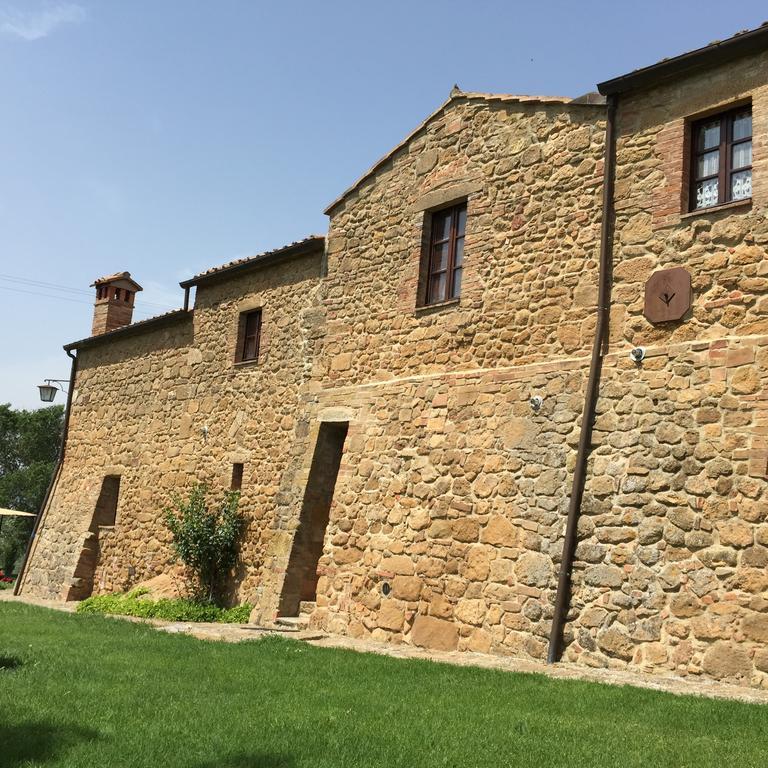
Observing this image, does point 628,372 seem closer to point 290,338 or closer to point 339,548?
point 339,548

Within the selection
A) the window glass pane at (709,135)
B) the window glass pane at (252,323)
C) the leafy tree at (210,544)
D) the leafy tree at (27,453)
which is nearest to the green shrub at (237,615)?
the leafy tree at (210,544)

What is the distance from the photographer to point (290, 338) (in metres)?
13.6

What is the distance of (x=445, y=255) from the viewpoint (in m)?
11.3

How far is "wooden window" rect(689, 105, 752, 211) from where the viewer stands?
8.39m

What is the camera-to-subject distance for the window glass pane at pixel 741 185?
8305mm

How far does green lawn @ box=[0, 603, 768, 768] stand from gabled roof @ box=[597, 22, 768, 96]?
244 inches

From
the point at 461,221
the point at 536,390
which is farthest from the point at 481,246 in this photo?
the point at 536,390

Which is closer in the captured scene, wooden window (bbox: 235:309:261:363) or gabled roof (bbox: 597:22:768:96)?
gabled roof (bbox: 597:22:768:96)

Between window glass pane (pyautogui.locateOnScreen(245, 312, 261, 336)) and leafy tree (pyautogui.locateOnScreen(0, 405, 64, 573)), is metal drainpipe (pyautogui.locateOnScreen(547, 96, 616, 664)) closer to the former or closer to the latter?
window glass pane (pyautogui.locateOnScreen(245, 312, 261, 336))

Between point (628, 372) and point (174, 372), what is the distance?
10.2m

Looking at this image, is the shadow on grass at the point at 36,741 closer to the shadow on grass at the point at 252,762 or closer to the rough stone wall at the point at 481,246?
the shadow on grass at the point at 252,762

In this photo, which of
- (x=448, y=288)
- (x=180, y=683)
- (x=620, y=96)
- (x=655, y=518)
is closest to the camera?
(x=180, y=683)

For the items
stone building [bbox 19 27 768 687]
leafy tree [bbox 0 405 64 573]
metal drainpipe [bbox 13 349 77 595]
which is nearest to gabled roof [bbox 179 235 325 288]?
stone building [bbox 19 27 768 687]

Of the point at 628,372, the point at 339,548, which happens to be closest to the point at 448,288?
the point at 628,372
